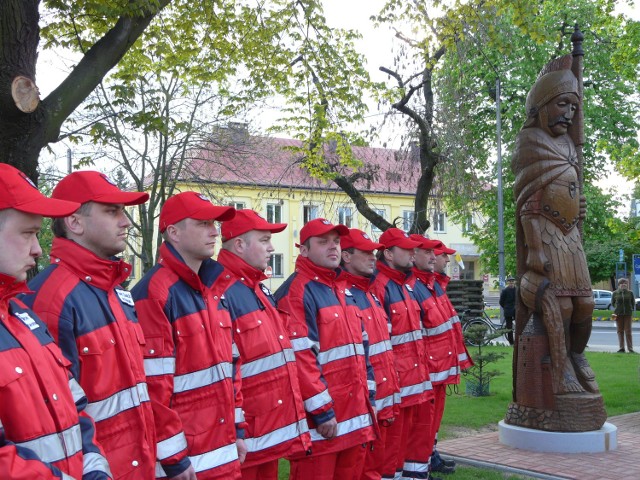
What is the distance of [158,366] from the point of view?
371 centimetres

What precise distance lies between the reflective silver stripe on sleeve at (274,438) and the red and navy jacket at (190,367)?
35 centimetres

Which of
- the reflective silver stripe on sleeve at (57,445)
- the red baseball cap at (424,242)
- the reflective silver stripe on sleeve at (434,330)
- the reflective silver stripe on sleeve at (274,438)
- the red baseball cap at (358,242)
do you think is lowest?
the reflective silver stripe on sleeve at (274,438)

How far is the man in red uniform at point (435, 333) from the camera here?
24.4ft

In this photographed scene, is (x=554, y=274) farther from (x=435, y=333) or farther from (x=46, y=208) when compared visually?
(x=46, y=208)

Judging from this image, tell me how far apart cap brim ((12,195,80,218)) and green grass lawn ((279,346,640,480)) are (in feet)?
17.5

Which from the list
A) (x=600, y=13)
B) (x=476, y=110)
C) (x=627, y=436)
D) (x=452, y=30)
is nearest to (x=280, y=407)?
(x=627, y=436)

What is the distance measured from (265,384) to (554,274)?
198 inches

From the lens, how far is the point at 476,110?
1195 inches

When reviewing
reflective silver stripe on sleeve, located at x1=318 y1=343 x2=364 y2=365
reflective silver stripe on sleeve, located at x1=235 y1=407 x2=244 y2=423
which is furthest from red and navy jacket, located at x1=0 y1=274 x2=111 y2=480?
reflective silver stripe on sleeve, located at x1=318 y1=343 x2=364 y2=365

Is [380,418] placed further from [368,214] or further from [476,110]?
[476,110]

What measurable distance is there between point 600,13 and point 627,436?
14057mm

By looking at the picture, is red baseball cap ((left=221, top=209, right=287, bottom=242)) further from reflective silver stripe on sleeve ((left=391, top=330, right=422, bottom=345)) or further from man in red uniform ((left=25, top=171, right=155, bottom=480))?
reflective silver stripe on sleeve ((left=391, top=330, right=422, bottom=345))

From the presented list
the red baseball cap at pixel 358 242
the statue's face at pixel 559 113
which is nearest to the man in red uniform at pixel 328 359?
the red baseball cap at pixel 358 242

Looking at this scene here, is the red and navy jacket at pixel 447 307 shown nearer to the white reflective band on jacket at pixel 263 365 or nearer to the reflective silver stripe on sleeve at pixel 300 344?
the reflective silver stripe on sleeve at pixel 300 344
